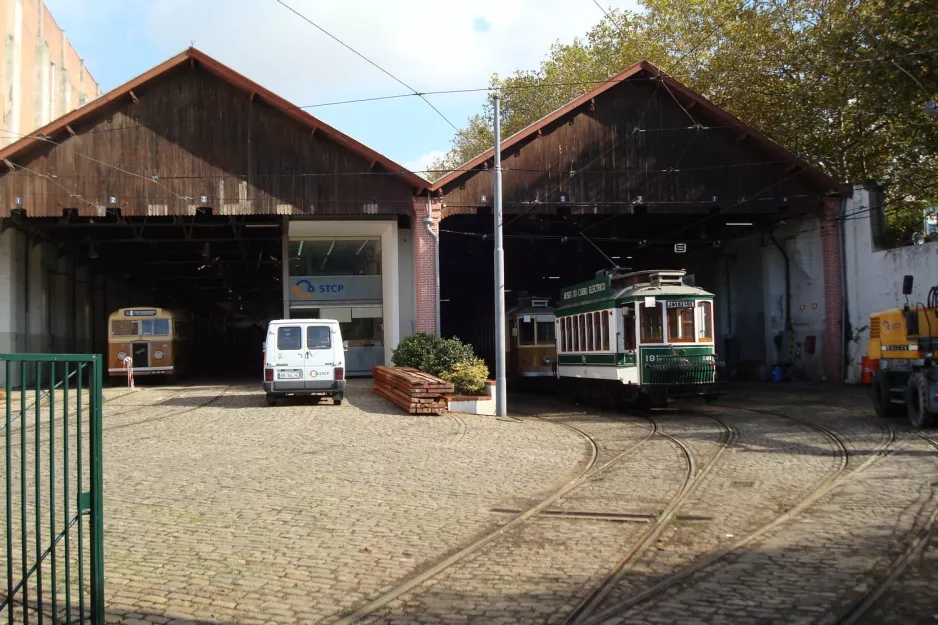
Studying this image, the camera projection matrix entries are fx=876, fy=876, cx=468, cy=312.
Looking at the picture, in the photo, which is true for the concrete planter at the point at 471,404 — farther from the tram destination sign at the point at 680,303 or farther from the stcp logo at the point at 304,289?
the stcp logo at the point at 304,289

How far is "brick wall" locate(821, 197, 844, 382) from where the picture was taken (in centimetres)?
2827

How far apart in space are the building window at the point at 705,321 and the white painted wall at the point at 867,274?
944 centimetres

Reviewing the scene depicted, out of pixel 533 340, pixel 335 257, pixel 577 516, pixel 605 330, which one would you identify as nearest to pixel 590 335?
pixel 605 330

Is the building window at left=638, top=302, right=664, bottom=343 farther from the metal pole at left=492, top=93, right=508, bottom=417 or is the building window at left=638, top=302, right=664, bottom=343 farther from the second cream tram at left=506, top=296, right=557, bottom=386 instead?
the second cream tram at left=506, top=296, right=557, bottom=386

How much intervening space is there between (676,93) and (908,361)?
14.3 meters

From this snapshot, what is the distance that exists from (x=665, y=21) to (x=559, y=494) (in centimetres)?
3805

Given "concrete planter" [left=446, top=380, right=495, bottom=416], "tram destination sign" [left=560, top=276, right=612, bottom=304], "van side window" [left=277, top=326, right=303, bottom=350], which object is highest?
"tram destination sign" [left=560, top=276, right=612, bottom=304]

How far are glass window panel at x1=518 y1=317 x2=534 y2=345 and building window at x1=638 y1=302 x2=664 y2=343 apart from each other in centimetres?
899

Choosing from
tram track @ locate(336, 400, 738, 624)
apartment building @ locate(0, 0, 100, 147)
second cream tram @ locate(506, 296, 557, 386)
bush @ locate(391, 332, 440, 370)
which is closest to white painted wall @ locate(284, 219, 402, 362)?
second cream tram @ locate(506, 296, 557, 386)

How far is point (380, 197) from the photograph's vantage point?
27562mm

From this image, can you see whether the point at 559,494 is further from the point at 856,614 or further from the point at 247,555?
the point at 856,614

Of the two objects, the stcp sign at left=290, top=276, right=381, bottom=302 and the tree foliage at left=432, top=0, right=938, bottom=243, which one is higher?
the tree foliage at left=432, top=0, right=938, bottom=243

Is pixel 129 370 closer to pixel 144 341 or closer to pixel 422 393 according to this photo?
pixel 144 341

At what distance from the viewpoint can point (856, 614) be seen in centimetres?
555
